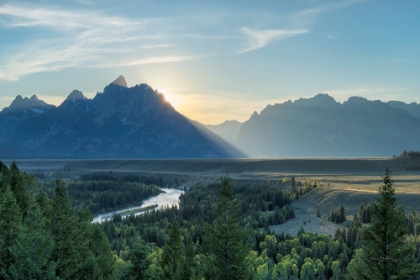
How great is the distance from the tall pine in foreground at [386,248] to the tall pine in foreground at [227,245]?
723 centimetres

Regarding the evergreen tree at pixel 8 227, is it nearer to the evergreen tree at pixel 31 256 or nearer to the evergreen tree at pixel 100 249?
the evergreen tree at pixel 31 256

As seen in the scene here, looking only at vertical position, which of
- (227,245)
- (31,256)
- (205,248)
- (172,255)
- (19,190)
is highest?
(19,190)

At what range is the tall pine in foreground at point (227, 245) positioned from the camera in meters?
24.5

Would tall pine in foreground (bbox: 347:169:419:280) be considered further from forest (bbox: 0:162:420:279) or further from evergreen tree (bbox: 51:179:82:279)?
evergreen tree (bbox: 51:179:82:279)

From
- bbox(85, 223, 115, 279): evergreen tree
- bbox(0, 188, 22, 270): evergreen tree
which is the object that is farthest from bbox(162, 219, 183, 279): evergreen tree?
bbox(0, 188, 22, 270): evergreen tree

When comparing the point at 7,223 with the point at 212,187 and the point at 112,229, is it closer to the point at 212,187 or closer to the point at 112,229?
the point at 112,229

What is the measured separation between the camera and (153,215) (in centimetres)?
7362

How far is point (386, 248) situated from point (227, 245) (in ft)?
32.1

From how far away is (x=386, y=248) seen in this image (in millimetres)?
20812

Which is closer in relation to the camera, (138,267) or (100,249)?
(138,267)

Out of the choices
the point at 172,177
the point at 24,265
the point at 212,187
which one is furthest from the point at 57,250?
the point at 172,177

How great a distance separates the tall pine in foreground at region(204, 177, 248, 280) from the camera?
963 inches

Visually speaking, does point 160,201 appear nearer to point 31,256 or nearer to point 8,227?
point 8,227

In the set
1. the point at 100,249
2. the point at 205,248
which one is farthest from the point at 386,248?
the point at 100,249
